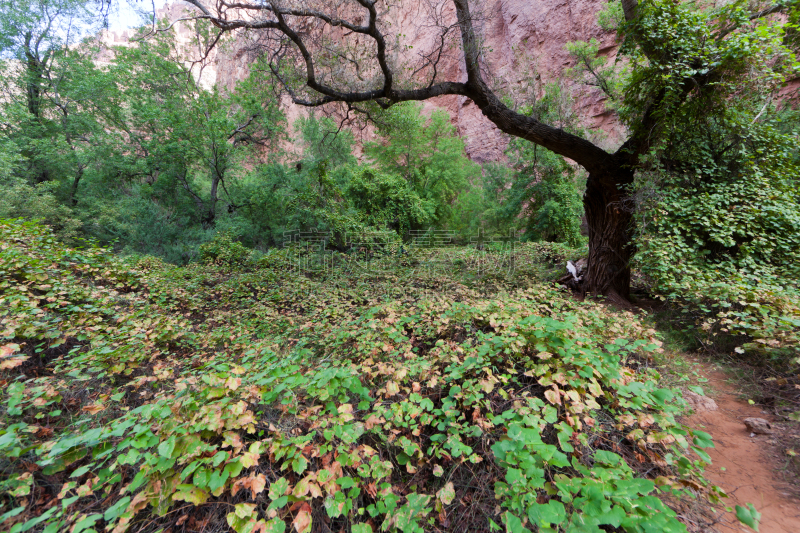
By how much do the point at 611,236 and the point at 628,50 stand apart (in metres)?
3.08

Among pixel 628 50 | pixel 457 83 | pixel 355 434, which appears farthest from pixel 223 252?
pixel 628 50

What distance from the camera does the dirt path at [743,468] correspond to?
1755 millimetres

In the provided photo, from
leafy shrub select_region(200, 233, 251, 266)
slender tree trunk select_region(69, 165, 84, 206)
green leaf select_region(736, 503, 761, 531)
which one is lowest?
green leaf select_region(736, 503, 761, 531)

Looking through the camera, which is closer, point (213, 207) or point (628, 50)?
point (628, 50)

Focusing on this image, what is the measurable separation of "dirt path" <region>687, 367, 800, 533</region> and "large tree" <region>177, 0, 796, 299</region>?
309cm

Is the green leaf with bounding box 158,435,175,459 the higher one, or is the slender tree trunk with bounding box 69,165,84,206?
the slender tree trunk with bounding box 69,165,84,206

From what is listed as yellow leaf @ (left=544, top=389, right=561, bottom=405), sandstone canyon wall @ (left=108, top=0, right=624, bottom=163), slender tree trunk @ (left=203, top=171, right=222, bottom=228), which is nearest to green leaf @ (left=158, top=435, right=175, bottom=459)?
yellow leaf @ (left=544, top=389, right=561, bottom=405)

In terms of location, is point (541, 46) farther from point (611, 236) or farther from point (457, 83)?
point (611, 236)

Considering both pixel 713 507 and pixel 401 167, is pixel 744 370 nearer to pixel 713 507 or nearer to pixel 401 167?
pixel 713 507

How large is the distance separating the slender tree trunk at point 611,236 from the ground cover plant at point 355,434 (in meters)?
2.59

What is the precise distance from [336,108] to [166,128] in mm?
9607

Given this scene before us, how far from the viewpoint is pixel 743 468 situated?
2139 mm

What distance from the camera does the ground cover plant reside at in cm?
150

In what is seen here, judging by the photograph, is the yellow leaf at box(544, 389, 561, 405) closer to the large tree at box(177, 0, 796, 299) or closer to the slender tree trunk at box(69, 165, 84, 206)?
the large tree at box(177, 0, 796, 299)
